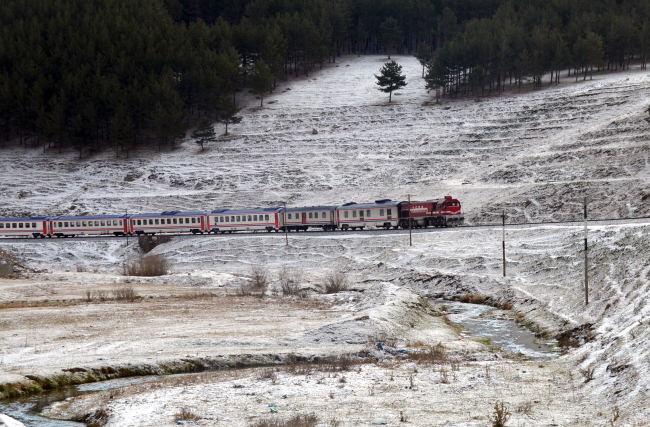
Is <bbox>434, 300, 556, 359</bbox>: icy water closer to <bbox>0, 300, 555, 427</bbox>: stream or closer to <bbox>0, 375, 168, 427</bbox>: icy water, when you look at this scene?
<bbox>0, 300, 555, 427</bbox>: stream

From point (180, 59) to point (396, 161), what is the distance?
1872 inches

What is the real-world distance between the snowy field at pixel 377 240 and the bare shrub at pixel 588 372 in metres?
0.18

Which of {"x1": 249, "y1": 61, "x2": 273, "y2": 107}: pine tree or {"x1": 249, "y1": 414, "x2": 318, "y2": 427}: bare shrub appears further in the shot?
{"x1": 249, "y1": 61, "x2": 273, "y2": 107}: pine tree

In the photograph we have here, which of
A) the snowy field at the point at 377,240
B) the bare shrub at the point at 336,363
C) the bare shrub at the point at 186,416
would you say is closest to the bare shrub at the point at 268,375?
the snowy field at the point at 377,240

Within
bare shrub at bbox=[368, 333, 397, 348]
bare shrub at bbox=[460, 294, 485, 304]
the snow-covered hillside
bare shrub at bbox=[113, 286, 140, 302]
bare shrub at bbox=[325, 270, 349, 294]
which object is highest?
the snow-covered hillside

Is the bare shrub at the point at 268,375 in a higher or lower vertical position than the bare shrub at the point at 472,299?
higher

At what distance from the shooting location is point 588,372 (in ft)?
69.4

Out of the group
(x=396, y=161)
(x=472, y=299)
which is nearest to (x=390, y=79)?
(x=396, y=161)

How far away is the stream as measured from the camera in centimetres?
1892

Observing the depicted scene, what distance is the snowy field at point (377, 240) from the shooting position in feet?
74.8

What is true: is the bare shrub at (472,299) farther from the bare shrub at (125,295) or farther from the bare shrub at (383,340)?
the bare shrub at (125,295)

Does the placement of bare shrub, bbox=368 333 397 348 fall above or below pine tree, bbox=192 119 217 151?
below

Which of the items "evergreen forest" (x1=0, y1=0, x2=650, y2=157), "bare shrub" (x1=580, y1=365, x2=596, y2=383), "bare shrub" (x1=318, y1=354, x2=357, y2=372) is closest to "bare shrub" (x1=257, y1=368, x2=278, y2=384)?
"bare shrub" (x1=318, y1=354, x2=357, y2=372)

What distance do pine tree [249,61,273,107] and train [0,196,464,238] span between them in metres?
46.8
